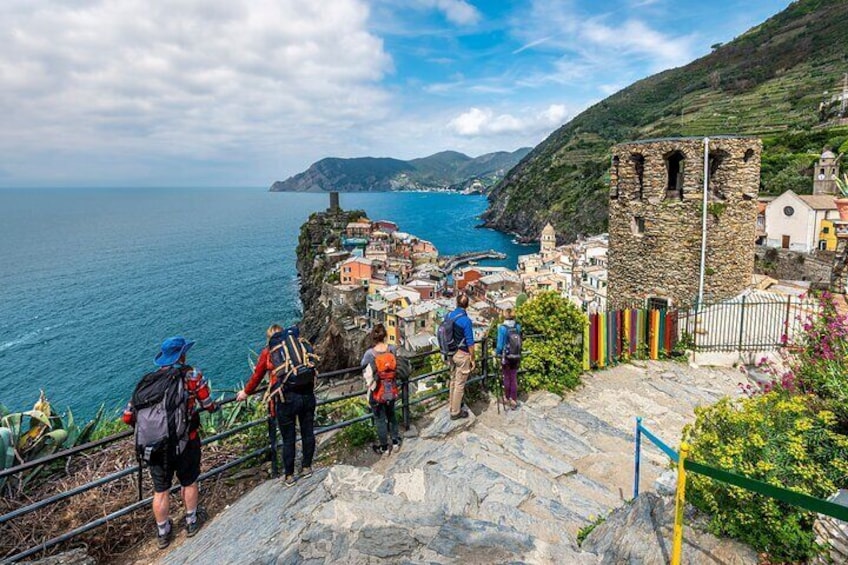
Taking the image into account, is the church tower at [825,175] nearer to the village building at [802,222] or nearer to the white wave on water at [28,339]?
the village building at [802,222]

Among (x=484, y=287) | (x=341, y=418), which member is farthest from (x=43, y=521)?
(x=484, y=287)

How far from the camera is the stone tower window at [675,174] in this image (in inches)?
512

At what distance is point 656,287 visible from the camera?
1374 cm

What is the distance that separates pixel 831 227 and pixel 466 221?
117556 millimetres

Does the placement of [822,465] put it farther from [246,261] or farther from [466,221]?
[466,221]

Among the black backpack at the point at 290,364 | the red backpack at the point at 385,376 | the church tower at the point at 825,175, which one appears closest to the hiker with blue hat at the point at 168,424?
the black backpack at the point at 290,364

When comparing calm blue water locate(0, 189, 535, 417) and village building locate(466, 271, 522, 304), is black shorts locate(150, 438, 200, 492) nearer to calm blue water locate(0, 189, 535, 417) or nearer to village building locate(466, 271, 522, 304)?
calm blue water locate(0, 189, 535, 417)

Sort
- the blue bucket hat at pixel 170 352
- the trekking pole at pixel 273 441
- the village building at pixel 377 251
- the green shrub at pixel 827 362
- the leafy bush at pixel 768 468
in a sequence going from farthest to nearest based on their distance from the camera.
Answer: the village building at pixel 377 251 → the trekking pole at pixel 273 441 → the green shrub at pixel 827 362 → the blue bucket hat at pixel 170 352 → the leafy bush at pixel 768 468

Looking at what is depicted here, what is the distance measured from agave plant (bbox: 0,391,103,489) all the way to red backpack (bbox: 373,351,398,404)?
3.14m

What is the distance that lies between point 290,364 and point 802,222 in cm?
4506

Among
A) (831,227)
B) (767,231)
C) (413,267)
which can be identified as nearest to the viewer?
(831,227)

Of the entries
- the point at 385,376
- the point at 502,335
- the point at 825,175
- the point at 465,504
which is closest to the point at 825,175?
the point at 825,175

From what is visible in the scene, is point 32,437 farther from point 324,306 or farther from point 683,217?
point 324,306

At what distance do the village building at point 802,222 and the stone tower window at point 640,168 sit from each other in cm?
3212
